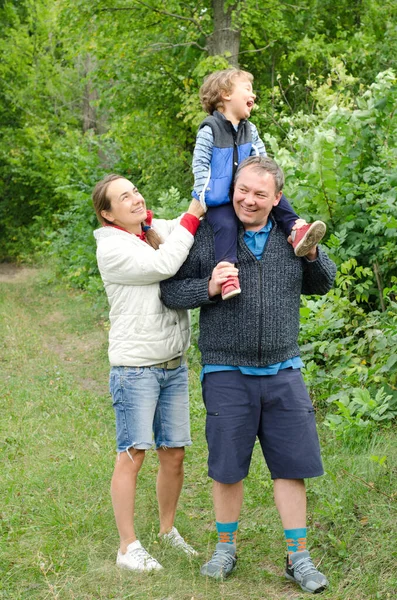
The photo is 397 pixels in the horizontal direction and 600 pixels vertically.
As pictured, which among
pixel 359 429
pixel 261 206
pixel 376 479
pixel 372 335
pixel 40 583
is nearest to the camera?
pixel 261 206

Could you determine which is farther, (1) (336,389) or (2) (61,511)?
(1) (336,389)

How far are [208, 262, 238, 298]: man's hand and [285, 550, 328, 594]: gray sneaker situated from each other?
1.24 metres

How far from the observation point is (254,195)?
346 cm

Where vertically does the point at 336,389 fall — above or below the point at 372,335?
below

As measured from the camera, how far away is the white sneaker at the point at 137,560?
368 centimetres

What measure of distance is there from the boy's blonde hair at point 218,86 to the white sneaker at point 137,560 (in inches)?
89.8

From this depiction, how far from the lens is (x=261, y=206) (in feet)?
11.3

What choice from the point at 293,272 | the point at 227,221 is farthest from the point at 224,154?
the point at 293,272

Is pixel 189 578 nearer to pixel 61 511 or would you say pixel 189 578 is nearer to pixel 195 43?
pixel 61 511

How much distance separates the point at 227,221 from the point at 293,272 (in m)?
0.38

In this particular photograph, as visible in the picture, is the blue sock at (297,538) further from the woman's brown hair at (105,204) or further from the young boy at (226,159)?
the woman's brown hair at (105,204)

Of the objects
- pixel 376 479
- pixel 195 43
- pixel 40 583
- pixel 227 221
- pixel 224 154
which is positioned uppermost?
pixel 195 43

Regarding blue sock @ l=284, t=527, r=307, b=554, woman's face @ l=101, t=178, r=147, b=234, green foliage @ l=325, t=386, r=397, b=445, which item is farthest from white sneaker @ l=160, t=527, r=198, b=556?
woman's face @ l=101, t=178, r=147, b=234

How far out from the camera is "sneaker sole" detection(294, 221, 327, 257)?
130 inches
